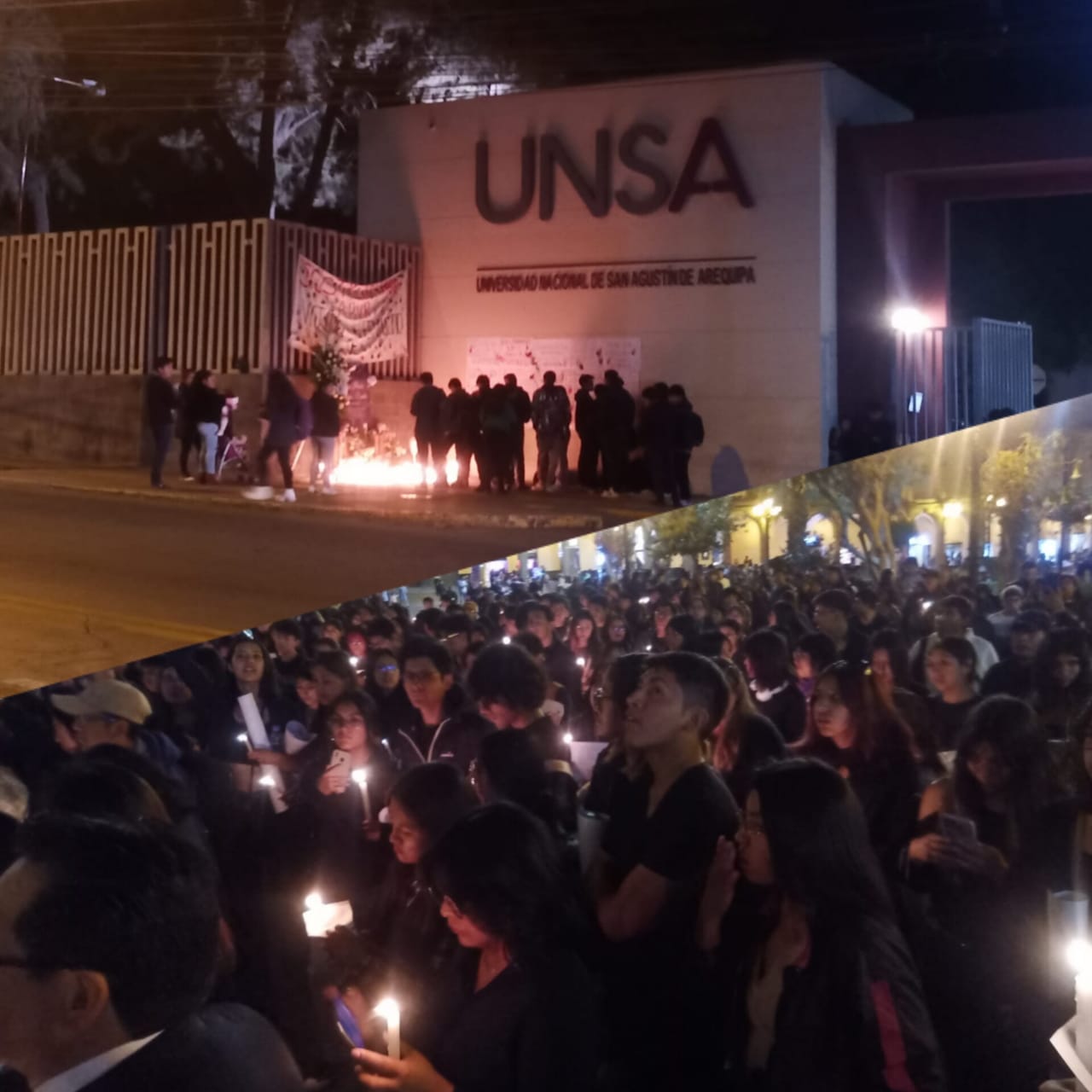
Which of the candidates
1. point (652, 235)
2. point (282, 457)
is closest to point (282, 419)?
point (282, 457)

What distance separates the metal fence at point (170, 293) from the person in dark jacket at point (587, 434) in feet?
12.4

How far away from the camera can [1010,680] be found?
2.05 meters

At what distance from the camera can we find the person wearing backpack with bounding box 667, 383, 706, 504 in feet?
53.5

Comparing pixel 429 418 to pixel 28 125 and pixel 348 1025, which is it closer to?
pixel 28 125

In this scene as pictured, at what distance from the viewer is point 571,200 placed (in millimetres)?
20047

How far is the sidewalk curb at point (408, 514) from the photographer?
15.4 metres

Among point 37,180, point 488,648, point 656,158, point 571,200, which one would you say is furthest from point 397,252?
point 488,648

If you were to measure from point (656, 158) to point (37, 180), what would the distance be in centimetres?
1529

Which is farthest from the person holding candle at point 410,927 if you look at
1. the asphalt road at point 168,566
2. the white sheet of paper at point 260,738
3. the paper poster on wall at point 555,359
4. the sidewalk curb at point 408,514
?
the paper poster on wall at point 555,359

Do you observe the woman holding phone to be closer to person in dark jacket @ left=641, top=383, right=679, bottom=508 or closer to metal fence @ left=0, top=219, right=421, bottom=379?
person in dark jacket @ left=641, top=383, right=679, bottom=508

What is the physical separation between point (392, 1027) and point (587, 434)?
16.1 metres

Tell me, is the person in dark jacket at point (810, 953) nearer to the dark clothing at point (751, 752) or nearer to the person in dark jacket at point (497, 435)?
the dark clothing at point (751, 752)

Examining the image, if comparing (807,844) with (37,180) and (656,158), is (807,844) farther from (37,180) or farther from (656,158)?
(37,180)

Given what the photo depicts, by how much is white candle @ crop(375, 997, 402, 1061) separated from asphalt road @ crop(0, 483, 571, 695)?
6.18 metres
